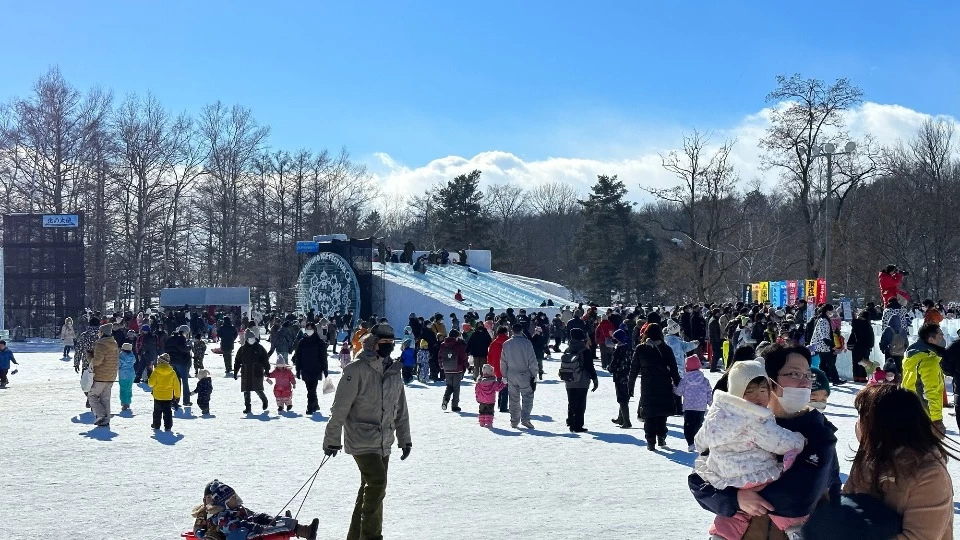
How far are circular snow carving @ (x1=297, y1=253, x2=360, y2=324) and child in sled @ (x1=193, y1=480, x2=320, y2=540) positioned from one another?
32.8 meters

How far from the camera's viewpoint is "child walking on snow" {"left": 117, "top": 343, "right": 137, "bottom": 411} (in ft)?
49.5

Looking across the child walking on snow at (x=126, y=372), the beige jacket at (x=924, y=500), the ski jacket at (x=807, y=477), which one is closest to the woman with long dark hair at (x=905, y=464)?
the beige jacket at (x=924, y=500)

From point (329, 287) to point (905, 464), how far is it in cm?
3642

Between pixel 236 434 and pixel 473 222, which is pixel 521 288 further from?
pixel 236 434

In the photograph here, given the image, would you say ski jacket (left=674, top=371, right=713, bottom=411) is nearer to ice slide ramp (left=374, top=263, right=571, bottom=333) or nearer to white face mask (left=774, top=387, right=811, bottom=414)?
white face mask (left=774, top=387, right=811, bottom=414)

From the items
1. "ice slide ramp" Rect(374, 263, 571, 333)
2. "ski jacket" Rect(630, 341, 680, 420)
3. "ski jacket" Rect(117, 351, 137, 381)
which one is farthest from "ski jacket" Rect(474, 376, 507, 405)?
"ice slide ramp" Rect(374, 263, 571, 333)

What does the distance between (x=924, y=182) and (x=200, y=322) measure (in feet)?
112

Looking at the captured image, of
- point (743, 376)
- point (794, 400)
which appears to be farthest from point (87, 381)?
point (794, 400)

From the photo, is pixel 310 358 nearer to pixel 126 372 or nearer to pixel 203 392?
pixel 203 392

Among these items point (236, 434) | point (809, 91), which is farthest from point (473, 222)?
point (236, 434)

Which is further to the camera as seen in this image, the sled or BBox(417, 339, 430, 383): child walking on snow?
BBox(417, 339, 430, 383): child walking on snow

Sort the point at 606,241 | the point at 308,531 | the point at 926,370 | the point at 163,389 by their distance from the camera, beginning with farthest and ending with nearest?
the point at 606,241
the point at 163,389
the point at 926,370
the point at 308,531

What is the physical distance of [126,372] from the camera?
15.3 m

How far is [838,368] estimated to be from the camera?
20.2m
